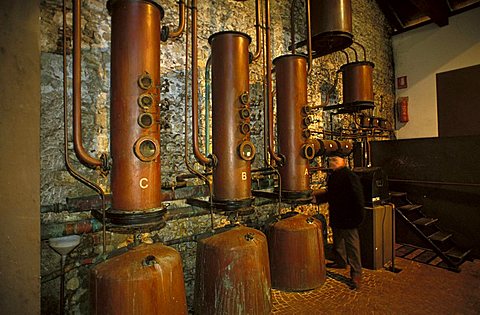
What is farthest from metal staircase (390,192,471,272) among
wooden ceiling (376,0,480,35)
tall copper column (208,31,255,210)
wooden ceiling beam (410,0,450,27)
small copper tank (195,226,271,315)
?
wooden ceiling (376,0,480,35)

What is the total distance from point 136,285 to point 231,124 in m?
1.56

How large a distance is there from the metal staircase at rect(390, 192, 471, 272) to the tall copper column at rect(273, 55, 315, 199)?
94.9 inches

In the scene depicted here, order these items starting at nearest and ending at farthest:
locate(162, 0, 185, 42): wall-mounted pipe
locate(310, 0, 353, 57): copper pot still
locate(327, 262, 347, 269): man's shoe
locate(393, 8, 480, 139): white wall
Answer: locate(162, 0, 185, 42): wall-mounted pipe
locate(327, 262, 347, 269): man's shoe
locate(310, 0, 353, 57): copper pot still
locate(393, 8, 480, 139): white wall

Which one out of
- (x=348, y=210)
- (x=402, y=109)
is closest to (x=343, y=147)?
(x=348, y=210)

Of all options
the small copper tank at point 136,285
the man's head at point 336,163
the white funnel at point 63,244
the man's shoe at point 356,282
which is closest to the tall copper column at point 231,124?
the small copper tank at point 136,285

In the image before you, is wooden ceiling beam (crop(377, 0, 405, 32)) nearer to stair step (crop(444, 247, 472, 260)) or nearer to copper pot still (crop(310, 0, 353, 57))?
copper pot still (crop(310, 0, 353, 57))

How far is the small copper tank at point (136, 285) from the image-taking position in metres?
1.74

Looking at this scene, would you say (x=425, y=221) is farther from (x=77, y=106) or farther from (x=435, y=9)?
(x=77, y=106)

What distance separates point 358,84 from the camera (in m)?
4.76

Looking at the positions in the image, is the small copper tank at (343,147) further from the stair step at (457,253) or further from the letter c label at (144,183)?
the letter c label at (144,183)

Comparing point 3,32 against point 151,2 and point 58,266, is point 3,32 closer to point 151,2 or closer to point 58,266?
point 151,2

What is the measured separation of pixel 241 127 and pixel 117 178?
1215mm

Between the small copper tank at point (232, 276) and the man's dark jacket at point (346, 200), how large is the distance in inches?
57.8

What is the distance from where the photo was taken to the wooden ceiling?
221 inches
